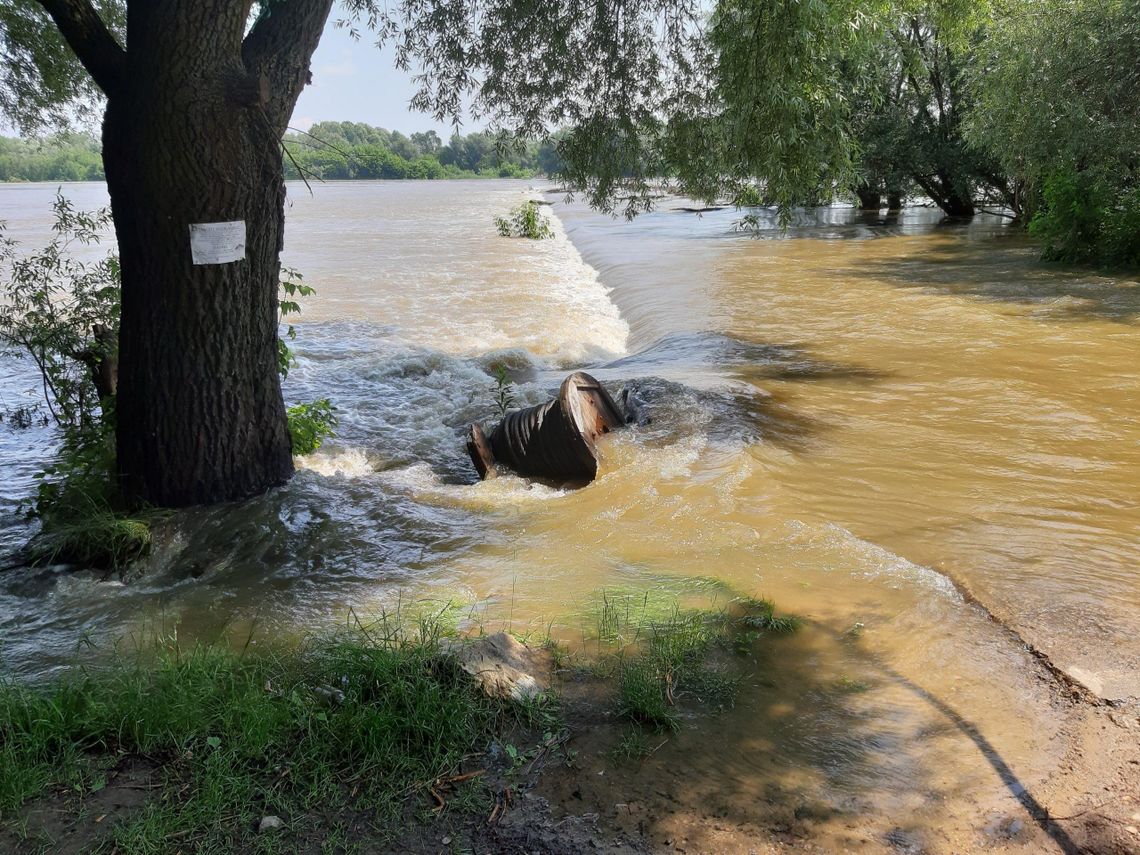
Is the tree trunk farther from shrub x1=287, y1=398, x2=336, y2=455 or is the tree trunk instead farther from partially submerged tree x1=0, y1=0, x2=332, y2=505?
shrub x1=287, y1=398, x2=336, y2=455

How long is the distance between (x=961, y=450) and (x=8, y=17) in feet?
32.7

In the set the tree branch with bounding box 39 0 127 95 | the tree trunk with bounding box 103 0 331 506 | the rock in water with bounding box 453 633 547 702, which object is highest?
the tree branch with bounding box 39 0 127 95

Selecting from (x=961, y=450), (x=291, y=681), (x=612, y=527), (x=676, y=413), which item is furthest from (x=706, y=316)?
(x=291, y=681)

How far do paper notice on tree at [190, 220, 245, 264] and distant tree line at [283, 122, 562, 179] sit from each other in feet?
2.14

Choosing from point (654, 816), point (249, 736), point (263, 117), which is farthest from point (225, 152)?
point (654, 816)

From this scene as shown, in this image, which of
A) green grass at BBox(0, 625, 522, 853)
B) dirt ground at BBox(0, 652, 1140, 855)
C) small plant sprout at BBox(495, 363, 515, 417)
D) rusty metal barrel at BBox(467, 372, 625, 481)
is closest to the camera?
dirt ground at BBox(0, 652, 1140, 855)

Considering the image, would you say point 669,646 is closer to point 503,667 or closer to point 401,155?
point 503,667

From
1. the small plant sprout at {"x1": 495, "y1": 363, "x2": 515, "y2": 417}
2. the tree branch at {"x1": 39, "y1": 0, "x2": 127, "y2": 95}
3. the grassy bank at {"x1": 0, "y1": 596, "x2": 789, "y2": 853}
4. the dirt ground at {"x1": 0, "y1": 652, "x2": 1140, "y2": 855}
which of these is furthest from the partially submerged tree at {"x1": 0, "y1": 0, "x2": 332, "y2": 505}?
the dirt ground at {"x1": 0, "y1": 652, "x2": 1140, "y2": 855}

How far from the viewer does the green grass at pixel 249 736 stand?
2.99 meters

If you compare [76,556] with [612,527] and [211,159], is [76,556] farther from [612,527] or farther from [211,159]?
[612,527]

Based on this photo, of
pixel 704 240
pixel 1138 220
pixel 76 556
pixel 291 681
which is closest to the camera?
pixel 291 681

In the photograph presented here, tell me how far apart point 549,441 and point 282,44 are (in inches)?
147

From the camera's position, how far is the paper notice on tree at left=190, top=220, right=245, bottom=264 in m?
5.77

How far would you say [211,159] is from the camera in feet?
18.7
